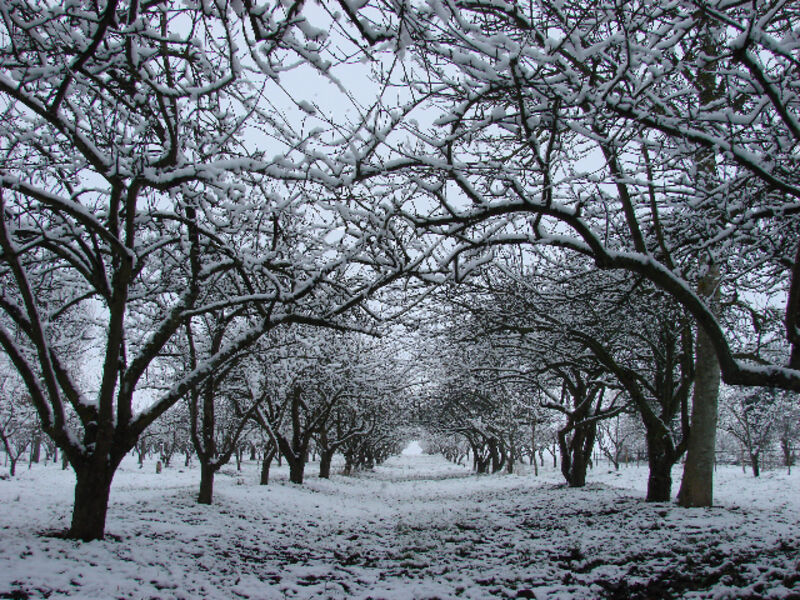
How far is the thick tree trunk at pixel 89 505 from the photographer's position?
5625 mm

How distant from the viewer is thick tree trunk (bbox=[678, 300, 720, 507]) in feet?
26.7

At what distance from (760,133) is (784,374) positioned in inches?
93.3

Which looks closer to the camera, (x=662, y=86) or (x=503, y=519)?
(x=662, y=86)

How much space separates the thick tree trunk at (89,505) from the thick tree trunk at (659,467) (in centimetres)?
955

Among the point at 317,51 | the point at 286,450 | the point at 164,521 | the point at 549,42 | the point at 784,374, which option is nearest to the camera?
the point at 317,51

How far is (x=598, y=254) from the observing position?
4680mm

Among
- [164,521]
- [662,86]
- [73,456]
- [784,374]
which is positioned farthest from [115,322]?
[784,374]

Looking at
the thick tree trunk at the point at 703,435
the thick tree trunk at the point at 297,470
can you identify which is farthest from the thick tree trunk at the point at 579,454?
the thick tree trunk at the point at 297,470

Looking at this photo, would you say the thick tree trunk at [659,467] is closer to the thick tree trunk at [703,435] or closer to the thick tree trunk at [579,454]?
the thick tree trunk at [703,435]

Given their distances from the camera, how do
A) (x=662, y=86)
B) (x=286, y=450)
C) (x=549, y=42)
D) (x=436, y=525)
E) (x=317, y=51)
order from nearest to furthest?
1. (x=317, y=51)
2. (x=549, y=42)
3. (x=662, y=86)
4. (x=436, y=525)
5. (x=286, y=450)

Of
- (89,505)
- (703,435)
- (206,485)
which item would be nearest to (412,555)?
(89,505)

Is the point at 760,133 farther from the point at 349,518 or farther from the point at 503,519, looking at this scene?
the point at 349,518

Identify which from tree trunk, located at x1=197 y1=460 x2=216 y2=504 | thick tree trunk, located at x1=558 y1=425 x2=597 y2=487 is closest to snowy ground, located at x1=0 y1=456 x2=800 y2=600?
tree trunk, located at x1=197 y1=460 x2=216 y2=504

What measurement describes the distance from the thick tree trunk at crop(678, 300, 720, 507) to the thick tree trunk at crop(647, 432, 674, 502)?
3.49 feet
